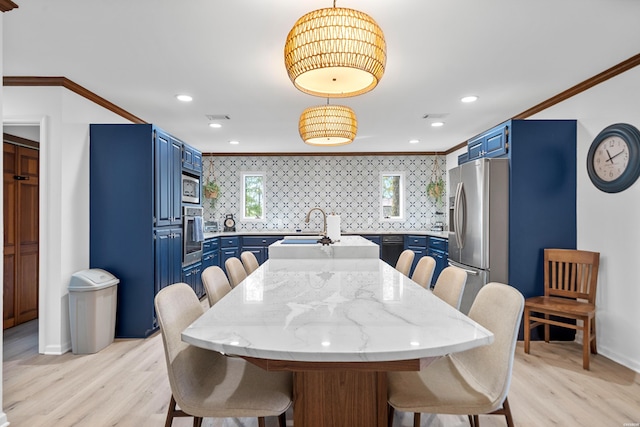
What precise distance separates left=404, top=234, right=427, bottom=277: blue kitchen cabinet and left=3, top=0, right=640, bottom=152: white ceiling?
2537mm

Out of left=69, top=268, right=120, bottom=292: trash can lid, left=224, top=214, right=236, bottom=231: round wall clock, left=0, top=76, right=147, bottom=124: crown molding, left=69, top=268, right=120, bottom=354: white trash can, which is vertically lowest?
left=69, top=268, right=120, bottom=354: white trash can

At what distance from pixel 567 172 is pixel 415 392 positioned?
316 cm

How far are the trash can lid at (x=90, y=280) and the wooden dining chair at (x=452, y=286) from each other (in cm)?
291

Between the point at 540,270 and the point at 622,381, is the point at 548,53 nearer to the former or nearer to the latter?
the point at 540,270

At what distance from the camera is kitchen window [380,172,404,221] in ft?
23.8

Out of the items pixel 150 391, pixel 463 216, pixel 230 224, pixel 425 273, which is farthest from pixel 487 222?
pixel 230 224

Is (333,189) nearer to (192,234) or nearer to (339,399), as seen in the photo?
(192,234)

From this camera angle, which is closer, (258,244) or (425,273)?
(425,273)

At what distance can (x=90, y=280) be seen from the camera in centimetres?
330

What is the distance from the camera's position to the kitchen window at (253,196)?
7.25 metres

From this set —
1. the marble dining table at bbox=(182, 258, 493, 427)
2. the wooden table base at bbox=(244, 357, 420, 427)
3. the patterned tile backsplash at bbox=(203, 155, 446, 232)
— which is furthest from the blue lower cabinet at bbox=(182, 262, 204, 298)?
the wooden table base at bbox=(244, 357, 420, 427)

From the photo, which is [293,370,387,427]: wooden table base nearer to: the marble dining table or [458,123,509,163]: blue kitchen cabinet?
the marble dining table

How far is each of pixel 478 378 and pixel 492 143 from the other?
10.0 feet

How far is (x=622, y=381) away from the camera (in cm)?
272
